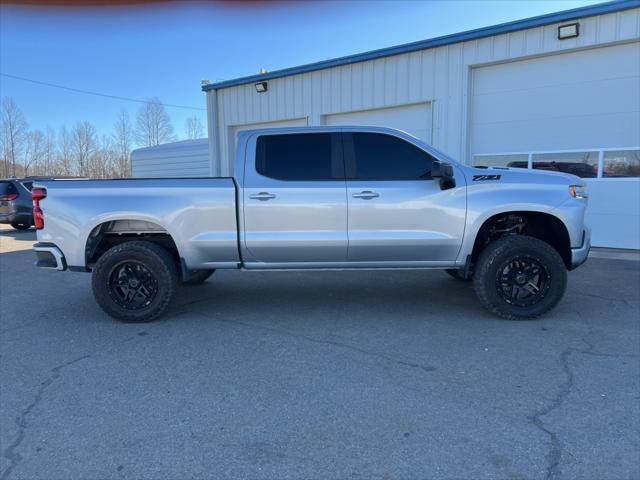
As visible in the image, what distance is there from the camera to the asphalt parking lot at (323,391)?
2486 millimetres

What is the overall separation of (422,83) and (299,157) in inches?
256

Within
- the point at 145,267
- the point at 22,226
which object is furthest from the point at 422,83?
the point at 22,226

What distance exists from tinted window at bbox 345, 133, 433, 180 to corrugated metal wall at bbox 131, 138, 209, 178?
1182cm

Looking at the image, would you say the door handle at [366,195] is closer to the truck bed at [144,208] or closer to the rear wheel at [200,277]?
the truck bed at [144,208]

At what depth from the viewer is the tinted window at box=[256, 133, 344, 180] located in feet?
16.1

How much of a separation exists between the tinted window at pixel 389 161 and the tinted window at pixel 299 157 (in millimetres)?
207

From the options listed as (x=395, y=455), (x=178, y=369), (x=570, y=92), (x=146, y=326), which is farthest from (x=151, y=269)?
(x=570, y=92)

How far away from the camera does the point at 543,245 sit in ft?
15.6

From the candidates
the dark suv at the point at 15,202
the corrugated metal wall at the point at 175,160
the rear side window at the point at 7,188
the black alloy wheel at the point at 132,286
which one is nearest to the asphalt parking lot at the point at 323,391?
the black alloy wheel at the point at 132,286

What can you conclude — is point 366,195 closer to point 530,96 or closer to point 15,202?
point 530,96

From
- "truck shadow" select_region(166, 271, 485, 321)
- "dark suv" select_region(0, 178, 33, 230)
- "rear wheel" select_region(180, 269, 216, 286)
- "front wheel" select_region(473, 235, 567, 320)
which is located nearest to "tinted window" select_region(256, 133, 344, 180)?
"truck shadow" select_region(166, 271, 485, 321)

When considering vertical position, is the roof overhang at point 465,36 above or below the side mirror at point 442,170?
above

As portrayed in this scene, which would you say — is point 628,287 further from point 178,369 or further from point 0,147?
point 0,147

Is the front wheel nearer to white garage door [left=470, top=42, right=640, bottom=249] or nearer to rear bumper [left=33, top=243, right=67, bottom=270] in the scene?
rear bumper [left=33, top=243, right=67, bottom=270]
